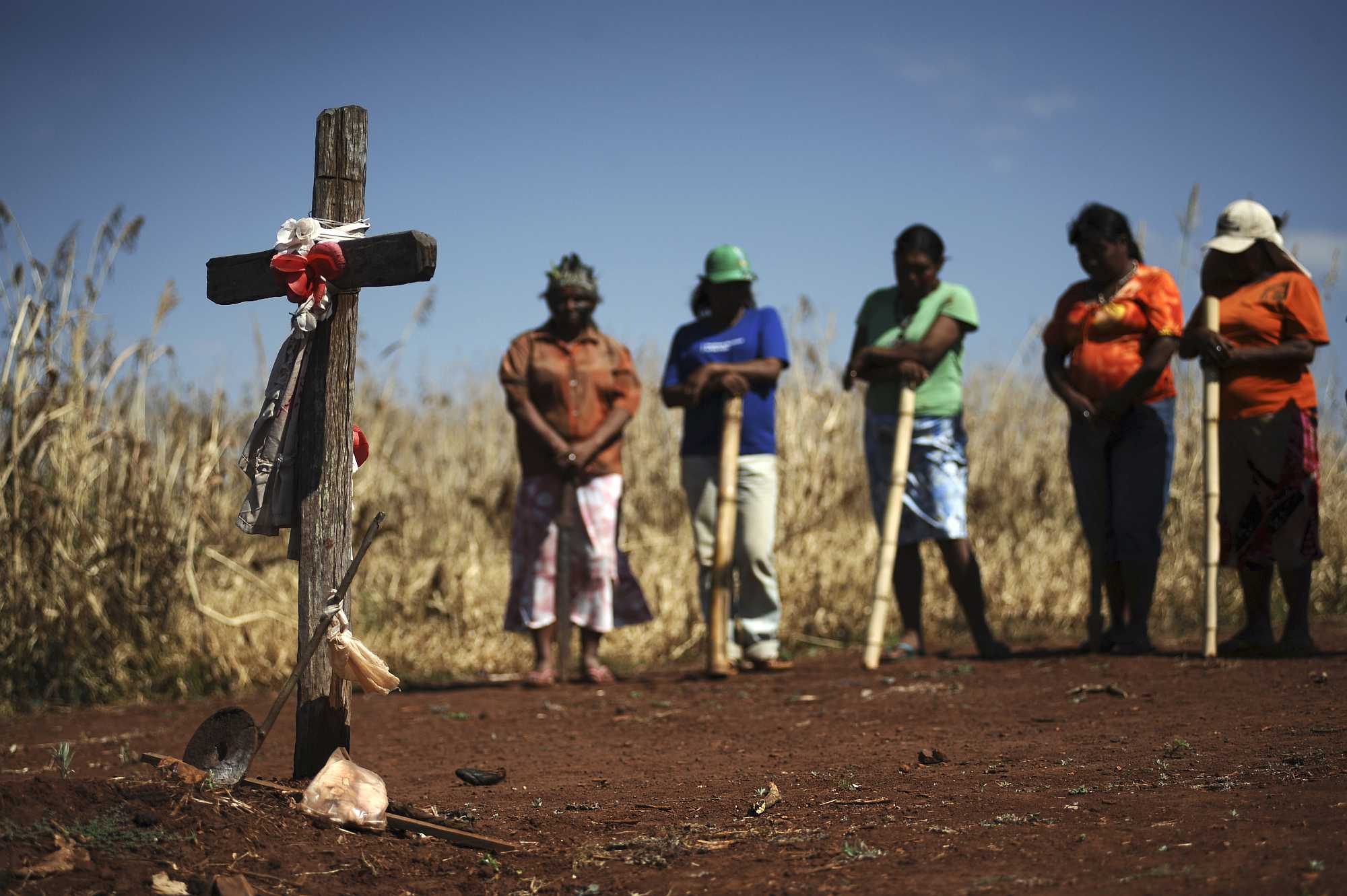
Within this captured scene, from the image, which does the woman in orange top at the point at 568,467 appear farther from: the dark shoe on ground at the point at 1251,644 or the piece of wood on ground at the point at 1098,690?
the dark shoe on ground at the point at 1251,644

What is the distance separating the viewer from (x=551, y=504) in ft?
23.5

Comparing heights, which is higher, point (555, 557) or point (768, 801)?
point (555, 557)

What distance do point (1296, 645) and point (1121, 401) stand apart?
1.43 meters

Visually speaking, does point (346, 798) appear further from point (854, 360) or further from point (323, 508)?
point (854, 360)

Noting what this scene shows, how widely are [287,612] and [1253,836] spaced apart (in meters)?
5.78

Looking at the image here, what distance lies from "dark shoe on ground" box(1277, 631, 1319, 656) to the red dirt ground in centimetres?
20

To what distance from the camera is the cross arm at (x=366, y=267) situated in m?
3.67

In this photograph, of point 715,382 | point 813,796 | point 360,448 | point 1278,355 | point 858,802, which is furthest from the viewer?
point 715,382

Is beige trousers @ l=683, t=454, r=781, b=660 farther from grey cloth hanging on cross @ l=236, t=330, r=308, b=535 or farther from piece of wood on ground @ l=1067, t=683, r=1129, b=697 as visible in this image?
grey cloth hanging on cross @ l=236, t=330, r=308, b=535

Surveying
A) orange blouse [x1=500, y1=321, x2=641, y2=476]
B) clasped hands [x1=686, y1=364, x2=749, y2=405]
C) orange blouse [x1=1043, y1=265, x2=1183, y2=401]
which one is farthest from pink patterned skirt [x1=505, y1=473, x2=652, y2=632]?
orange blouse [x1=1043, y1=265, x2=1183, y2=401]

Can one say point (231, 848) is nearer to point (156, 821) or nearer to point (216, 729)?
point (156, 821)

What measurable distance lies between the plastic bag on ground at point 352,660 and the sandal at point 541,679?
3312 mm

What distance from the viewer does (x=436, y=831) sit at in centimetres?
354

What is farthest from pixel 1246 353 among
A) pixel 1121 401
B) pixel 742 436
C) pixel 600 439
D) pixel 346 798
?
pixel 346 798
